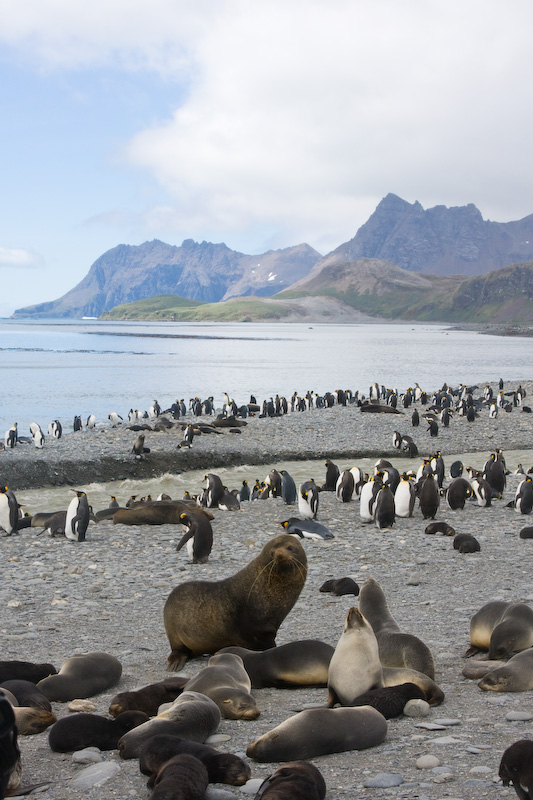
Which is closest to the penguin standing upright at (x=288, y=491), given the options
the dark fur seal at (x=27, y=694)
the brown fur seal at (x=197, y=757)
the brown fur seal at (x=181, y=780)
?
the dark fur seal at (x=27, y=694)

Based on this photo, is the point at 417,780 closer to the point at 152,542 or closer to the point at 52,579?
the point at 52,579

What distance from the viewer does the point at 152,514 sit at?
45.0 ft

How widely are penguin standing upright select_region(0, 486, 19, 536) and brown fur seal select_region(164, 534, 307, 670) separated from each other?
23.4ft

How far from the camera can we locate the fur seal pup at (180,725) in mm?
3969

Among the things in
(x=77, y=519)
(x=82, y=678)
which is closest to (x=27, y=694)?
(x=82, y=678)

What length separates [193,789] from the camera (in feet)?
10.6

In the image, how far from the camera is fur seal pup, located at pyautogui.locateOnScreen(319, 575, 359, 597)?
8.77m

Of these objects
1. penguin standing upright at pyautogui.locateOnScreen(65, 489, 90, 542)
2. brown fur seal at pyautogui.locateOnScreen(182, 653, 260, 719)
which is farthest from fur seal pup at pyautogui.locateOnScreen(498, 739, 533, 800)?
penguin standing upright at pyautogui.locateOnScreen(65, 489, 90, 542)

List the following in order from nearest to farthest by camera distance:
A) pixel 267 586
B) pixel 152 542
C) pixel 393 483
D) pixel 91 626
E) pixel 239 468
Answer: pixel 267 586 → pixel 91 626 → pixel 152 542 → pixel 393 483 → pixel 239 468

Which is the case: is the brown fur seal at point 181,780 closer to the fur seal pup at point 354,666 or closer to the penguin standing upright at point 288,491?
the fur seal pup at point 354,666

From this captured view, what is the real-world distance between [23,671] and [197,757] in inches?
98.0

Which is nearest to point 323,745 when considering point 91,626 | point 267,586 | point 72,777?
point 72,777

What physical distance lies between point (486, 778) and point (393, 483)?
38.3 ft

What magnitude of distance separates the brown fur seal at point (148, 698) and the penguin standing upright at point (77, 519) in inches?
284
